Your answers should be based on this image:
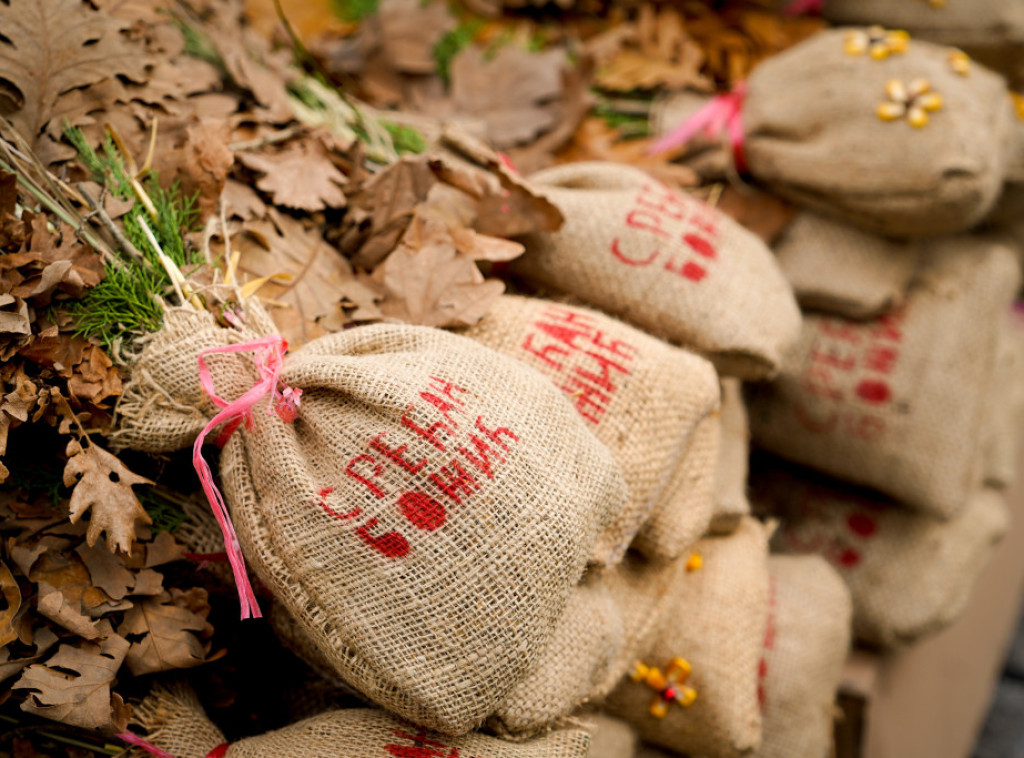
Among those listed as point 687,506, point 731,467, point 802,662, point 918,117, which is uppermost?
point 918,117

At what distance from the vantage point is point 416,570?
2.89 ft

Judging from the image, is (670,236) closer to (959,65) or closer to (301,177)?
(301,177)

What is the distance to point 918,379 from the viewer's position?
167 cm

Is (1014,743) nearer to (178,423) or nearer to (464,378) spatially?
(464,378)

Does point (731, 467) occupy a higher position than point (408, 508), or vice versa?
point (408, 508)

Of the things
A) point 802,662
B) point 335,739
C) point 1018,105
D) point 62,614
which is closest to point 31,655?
point 62,614

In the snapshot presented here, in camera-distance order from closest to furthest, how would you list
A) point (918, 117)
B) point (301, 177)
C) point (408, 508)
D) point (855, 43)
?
point (408, 508) < point (301, 177) < point (918, 117) < point (855, 43)

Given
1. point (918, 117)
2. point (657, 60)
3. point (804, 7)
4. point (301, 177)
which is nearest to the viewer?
point (301, 177)

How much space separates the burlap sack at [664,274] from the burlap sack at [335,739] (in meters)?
0.64

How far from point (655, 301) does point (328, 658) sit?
28.7 inches

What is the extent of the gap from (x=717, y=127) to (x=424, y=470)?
3.67 ft

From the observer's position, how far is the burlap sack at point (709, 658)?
4.31 feet

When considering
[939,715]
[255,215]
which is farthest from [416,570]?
[939,715]

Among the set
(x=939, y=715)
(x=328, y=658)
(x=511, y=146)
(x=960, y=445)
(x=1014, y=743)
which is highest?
(x=511, y=146)
